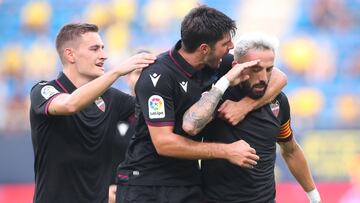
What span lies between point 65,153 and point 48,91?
0.43 metres

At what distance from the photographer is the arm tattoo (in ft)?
16.1

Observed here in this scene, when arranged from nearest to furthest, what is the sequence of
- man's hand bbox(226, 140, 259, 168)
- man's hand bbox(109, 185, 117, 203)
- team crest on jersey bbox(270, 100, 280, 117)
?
man's hand bbox(226, 140, 259, 168) < team crest on jersey bbox(270, 100, 280, 117) < man's hand bbox(109, 185, 117, 203)

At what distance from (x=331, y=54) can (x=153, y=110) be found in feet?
32.4

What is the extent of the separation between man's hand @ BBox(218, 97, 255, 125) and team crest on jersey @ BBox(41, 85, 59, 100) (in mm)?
1140

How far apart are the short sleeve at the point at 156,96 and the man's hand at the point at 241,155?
0.39 m

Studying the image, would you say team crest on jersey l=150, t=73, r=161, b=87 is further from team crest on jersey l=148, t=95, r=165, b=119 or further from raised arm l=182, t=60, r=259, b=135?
raised arm l=182, t=60, r=259, b=135

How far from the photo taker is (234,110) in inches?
204

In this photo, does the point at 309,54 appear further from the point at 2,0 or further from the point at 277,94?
the point at 277,94

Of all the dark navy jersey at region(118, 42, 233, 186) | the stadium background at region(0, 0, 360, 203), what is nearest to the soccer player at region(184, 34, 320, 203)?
the dark navy jersey at region(118, 42, 233, 186)

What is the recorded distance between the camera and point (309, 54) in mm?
14242

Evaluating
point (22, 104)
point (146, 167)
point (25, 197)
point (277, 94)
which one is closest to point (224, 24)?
point (277, 94)

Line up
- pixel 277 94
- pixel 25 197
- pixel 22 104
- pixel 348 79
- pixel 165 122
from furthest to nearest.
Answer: pixel 348 79
pixel 22 104
pixel 25 197
pixel 277 94
pixel 165 122

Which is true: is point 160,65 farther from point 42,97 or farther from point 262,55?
point 42,97

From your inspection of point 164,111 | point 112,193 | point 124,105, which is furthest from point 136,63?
point 112,193
